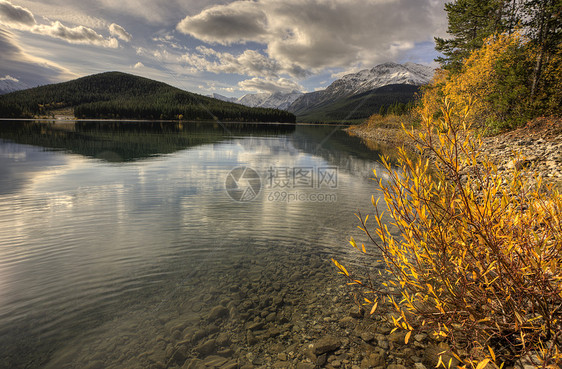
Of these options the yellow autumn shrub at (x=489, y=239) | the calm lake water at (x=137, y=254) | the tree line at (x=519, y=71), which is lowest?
the calm lake water at (x=137, y=254)

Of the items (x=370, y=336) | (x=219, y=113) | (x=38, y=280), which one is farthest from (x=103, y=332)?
(x=219, y=113)

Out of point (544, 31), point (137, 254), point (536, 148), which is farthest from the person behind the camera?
point (544, 31)

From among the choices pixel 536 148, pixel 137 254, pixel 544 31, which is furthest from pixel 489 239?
pixel 544 31

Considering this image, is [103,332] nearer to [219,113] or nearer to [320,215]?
[320,215]

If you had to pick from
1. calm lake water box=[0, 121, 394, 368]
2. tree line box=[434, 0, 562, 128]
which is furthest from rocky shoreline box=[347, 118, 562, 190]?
calm lake water box=[0, 121, 394, 368]

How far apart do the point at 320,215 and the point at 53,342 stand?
401 inches

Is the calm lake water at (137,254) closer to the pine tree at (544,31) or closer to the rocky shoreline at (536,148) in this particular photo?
the rocky shoreline at (536,148)

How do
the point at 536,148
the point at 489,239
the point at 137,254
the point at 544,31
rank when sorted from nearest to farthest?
the point at 489,239 → the point at 137,254 → the point at 536,148 → the point at 544,31

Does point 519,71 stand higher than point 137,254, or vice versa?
point 519,71

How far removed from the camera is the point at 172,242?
9.39 metres

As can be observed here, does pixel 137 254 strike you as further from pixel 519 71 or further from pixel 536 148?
pixel 519 71

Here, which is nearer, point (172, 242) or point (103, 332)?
point (103, 332)

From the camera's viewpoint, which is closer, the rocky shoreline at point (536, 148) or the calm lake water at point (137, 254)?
the calm lake water at point (137, 254)

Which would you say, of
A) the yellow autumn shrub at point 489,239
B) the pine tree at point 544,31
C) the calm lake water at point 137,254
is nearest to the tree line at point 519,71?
the pine tree at point 544,31
